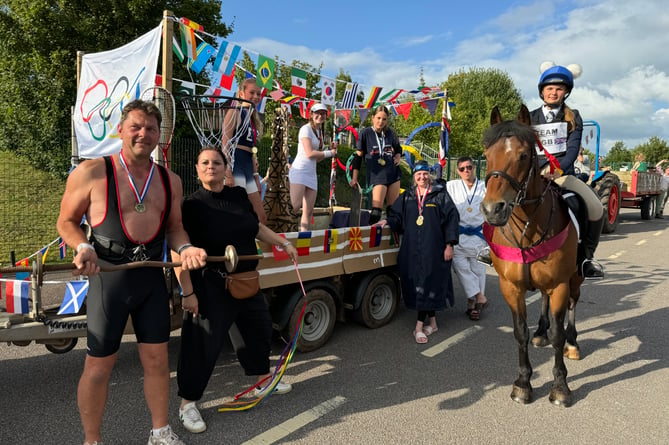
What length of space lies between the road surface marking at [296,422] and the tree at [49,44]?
12.1 meters

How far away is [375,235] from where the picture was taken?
4.91 meters

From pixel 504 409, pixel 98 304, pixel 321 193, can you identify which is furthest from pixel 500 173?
pixel 321 193

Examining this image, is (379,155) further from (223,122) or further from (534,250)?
(534,250)

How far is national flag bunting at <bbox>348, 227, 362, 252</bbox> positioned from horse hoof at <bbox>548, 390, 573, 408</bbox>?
7.22 feet

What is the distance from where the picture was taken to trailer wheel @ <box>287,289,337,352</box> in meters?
4.32

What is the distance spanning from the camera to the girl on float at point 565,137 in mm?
4203

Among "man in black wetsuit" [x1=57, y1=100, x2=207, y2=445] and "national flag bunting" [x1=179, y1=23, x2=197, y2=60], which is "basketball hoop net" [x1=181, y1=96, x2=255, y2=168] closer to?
"national flag bunting" [x1=179, y1=23, x2=197, y2=60]

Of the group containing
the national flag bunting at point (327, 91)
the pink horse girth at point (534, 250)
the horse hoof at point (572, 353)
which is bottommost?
the horse hoof at point (572, 353)

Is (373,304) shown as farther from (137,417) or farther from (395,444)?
(137,417)

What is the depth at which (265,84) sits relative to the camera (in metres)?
5.59

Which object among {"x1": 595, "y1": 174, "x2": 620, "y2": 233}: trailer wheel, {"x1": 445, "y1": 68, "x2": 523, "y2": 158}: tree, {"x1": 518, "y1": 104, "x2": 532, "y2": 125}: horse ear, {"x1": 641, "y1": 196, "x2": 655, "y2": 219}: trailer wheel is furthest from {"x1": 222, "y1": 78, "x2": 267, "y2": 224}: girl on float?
{"x1": 445, "y1": 68, "x2": 523, "y2": 158}: tree

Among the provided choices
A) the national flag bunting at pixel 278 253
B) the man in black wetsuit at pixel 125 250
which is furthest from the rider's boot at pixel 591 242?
the man in black wetsuit at pixel 125 250

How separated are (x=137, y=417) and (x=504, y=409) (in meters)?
2.69

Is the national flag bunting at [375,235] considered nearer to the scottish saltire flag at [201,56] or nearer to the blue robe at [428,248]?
the blue robe at [428,248]
